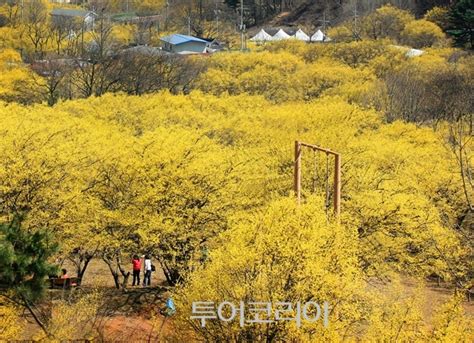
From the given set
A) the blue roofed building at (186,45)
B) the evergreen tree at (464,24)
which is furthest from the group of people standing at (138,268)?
the blue roofed building at (186,45)

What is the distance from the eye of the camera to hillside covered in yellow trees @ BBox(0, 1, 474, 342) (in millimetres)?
11609

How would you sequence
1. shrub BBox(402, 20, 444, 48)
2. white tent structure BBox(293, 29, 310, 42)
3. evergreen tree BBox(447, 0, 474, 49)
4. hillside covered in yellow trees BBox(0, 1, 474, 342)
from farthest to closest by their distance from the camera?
white tent structure BBox(293, 29, 310, 42) → shrub BBox(402, 20, 444, 48) → evergreen tree BBox(447, 0, 474, 49) → hillside covered in yellow trees BBox(0, 1, 474, 342)

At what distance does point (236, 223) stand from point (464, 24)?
5286cm

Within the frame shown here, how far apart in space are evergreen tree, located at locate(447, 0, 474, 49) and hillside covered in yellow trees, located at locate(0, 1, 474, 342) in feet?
70.4

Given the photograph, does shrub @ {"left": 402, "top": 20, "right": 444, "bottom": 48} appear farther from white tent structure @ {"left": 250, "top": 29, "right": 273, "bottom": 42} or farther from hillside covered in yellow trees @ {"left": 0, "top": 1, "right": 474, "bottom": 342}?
hillside covered in yellow trees @ {"left": 0, "top": 1, "right": 474, "bottom": 342}

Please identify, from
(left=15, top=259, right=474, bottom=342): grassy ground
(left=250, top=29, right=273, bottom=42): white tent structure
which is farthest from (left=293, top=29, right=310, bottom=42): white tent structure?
(left=15, top=259, right=474, bottom=342): grassy ground

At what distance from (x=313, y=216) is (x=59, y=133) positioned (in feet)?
39.6

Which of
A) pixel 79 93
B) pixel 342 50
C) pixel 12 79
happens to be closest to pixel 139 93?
pixel 79 93

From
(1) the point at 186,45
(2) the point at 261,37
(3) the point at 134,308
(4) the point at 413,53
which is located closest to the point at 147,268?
(3) the point at 134,308

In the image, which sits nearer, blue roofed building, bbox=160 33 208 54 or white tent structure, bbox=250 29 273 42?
blue roofed building, bbox=160 33 208 54

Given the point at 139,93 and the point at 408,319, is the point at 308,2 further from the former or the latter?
the point at 408,319

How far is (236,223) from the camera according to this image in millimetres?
15375

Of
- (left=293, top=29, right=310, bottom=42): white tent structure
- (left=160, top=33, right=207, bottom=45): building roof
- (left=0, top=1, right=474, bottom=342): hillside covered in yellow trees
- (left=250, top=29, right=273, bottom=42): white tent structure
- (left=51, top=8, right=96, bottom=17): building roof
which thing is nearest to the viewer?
(left=0, top=1, right=474, bottom=342): hillside covered in yellow trees

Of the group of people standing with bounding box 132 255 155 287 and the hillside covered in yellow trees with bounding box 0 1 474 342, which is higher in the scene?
the hillside covered in yellow trees with bounding box 0 1 474 342
